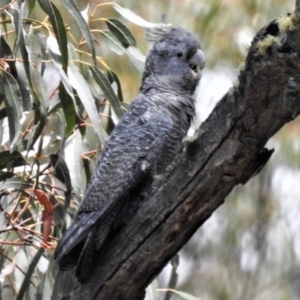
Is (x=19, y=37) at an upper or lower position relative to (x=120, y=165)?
upper

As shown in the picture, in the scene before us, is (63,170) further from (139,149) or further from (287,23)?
(287,23)

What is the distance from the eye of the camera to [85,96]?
2275 mm

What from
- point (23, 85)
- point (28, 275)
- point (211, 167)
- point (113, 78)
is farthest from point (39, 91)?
point (211, 167)

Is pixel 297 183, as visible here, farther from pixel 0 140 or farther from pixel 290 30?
pixel 290 30

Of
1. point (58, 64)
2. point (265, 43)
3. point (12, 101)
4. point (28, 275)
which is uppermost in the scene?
point (58, 64)

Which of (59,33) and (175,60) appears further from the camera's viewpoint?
(175,60)

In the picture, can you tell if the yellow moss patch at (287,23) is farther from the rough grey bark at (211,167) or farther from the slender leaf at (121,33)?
the slender leaf at (121,33)

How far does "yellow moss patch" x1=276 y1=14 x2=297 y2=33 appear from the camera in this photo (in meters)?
1.39

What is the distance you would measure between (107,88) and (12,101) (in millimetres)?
309

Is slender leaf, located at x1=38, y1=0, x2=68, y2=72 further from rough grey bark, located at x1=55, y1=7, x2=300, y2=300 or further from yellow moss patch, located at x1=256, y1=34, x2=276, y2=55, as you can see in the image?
yellow moss patch, located at x1=256, y1=34, x2=276, y2=55

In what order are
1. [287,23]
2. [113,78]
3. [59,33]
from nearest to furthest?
[287,23] → [59,33] → [113,78]

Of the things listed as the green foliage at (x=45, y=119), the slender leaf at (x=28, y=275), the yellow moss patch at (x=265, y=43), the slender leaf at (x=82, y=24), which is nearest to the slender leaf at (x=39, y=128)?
the green foliage at (x=45, y=119)

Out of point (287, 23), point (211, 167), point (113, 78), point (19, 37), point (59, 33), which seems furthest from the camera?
point (113, 78)

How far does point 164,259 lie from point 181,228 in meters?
0.10
